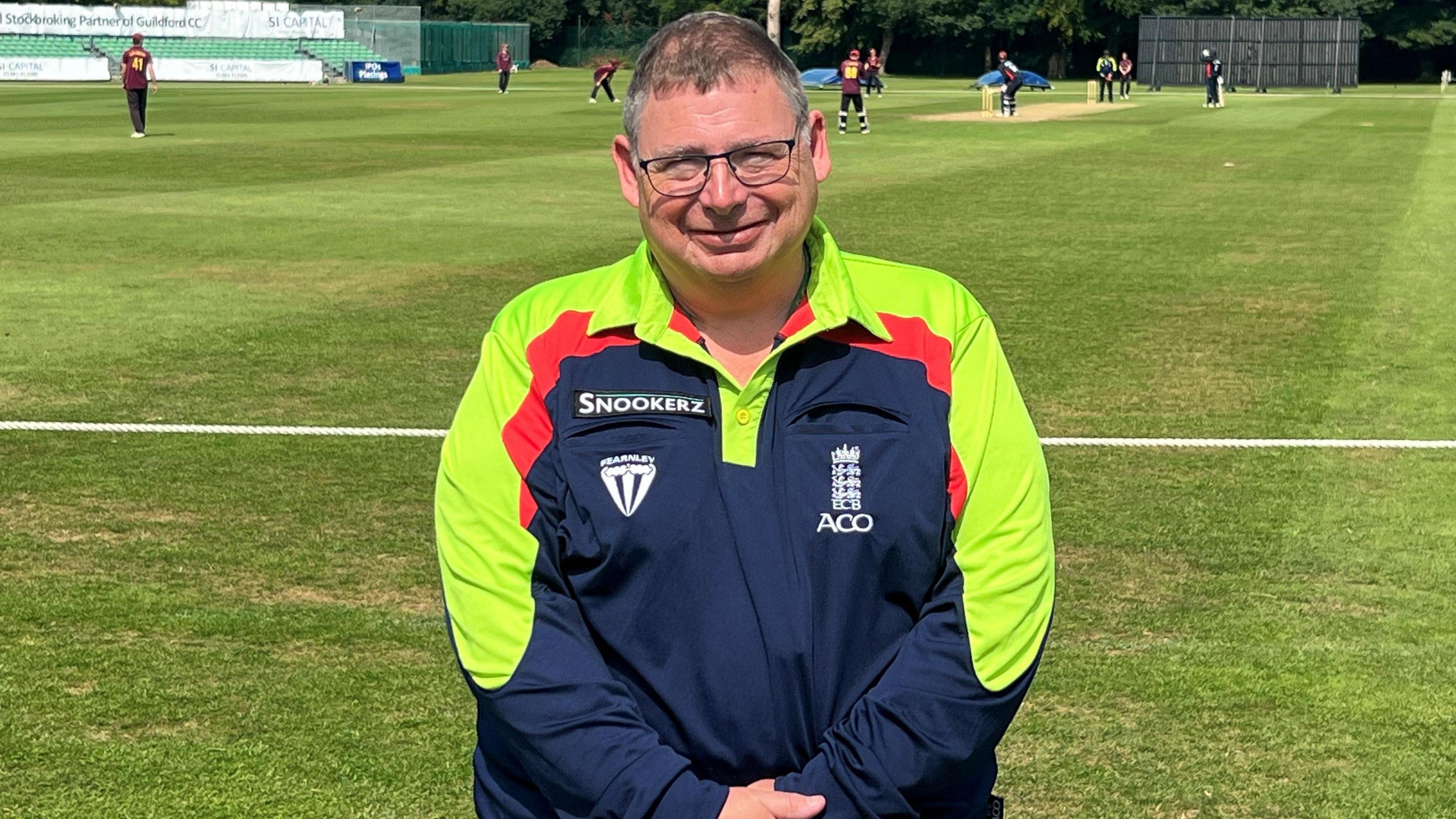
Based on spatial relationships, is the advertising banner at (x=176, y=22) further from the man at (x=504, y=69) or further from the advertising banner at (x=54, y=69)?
the man at (x=504, y=69)

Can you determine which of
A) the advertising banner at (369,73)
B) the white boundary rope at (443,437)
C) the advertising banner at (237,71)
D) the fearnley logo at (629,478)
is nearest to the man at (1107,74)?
the advertising banner at (369,73)

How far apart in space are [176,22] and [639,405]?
7403 cm

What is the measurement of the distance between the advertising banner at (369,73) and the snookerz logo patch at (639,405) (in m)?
69.5

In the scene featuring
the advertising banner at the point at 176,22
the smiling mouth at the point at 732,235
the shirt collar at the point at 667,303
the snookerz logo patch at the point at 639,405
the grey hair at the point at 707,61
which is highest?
the advertising banner at the point at 176,22

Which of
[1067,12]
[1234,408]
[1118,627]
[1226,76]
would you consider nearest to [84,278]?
[1234,408]

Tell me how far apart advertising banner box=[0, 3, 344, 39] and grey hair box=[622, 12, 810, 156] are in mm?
72336

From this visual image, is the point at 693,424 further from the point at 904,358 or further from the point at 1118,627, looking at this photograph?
the point at 1118,627

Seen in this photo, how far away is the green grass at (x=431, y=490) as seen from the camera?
4992 mm

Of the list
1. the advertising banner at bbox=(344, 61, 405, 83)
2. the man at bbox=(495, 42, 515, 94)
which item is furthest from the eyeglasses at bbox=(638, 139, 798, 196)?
the advertising banner at bbox=(344, 61, 405, 83)

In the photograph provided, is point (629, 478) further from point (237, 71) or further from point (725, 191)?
point (237, 71)

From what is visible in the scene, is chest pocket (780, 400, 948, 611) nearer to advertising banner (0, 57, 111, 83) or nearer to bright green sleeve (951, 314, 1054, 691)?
bright green sleeve (951, 314, 1054, 691)

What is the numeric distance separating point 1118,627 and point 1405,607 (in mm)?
1074

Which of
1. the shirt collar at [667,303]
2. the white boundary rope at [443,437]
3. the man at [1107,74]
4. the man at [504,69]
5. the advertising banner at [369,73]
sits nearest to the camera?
the shirt collar at [667,303]

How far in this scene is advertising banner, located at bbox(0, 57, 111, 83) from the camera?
65188 millimetres
